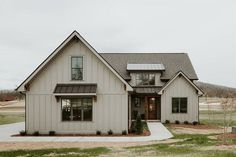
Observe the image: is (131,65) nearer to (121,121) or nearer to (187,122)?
(187,122)

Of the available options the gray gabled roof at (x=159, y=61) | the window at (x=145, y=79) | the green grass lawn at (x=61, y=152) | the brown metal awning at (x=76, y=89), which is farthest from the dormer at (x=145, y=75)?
the green grass lawn at (x=61, y=152)

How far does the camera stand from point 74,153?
54.5ft

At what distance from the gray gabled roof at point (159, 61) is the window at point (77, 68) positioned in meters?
14.6

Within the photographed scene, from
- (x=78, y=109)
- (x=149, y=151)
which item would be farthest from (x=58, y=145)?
(x=78, y=109)

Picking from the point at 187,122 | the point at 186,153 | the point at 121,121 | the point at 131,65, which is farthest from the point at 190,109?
the point at 186,153

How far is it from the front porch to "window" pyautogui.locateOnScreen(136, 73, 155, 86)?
1.60 m

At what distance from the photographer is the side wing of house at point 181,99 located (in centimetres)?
3631

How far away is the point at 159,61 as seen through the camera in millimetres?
42906

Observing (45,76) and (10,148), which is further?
(45,76)

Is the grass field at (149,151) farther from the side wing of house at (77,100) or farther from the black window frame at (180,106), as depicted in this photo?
the black window frame at (180,106)

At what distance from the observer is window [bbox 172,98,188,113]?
3647cm

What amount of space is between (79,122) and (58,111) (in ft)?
5.75

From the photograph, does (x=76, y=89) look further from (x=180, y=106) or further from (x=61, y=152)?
(x=180, y=106)

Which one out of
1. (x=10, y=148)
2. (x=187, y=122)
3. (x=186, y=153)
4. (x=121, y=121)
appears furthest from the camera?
(x=187, y=122)
